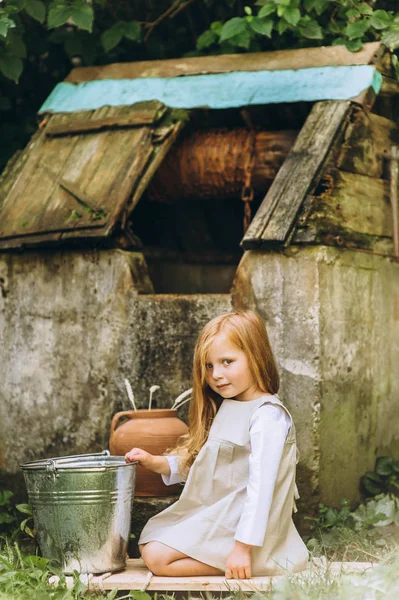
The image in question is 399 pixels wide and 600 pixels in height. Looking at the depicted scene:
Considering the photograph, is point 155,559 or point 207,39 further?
point 207,39

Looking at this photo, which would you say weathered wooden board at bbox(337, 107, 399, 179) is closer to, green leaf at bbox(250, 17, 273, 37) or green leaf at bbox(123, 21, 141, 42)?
green leaf at bbox(250, 17, 273, 37)

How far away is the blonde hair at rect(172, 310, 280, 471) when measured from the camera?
3.93m

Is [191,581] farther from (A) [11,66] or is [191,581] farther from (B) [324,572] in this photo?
(A) [11,66]

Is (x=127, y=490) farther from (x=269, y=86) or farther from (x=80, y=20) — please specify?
(x=80, y=20)

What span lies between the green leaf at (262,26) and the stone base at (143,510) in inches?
110

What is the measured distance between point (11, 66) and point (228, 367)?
3.07 meters

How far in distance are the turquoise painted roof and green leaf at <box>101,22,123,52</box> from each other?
0.36m

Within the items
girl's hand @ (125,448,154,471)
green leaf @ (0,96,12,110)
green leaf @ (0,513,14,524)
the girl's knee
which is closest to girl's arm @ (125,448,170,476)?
girl's hand @ (125,448,154,471)

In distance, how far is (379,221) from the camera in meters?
5.43

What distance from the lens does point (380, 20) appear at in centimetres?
558

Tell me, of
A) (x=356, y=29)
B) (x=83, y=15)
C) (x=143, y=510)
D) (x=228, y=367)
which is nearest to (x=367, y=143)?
(x=356, y=29)

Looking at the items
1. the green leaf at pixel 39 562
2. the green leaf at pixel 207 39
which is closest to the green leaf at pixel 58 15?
the green leaf at pixel 207 39

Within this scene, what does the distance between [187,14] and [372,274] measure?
106 inches

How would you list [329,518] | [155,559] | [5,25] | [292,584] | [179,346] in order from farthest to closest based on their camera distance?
1. [5,25]
2. [179,346]
3. [329,518]
4. [155,559]
5. [292,584]
